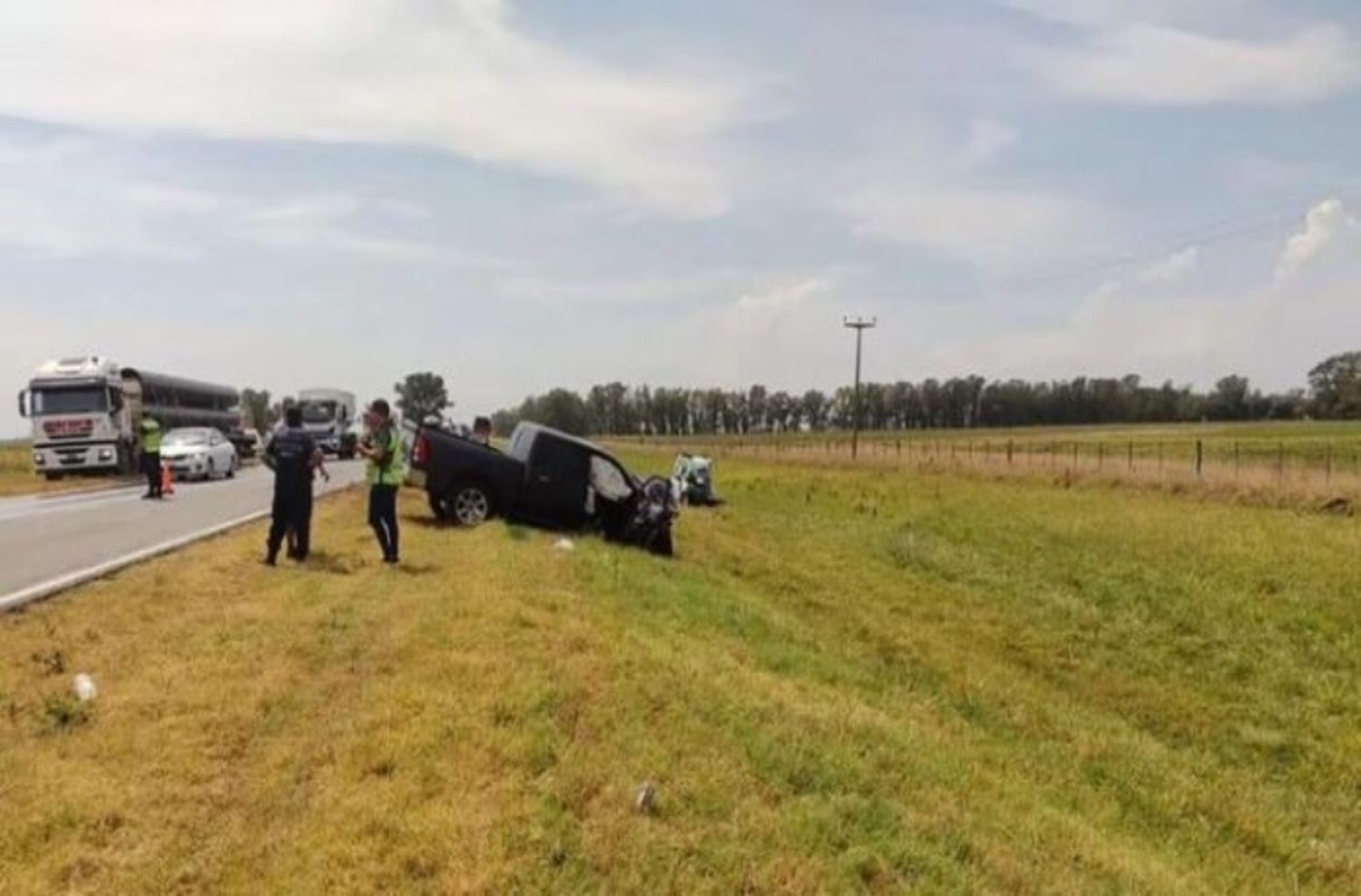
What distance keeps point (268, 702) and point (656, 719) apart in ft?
7.40

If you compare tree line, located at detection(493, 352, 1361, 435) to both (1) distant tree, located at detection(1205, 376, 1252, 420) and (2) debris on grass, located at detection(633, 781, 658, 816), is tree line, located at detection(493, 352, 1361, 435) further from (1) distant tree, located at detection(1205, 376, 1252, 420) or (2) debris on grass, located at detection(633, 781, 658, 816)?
(2) debris on grass, located at detection(633, 781, 658, 816)

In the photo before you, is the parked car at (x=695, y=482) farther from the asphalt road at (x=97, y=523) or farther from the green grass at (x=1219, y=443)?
the green grass at (x=1219, y=443)

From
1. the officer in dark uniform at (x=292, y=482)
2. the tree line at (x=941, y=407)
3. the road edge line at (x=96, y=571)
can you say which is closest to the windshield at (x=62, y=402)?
the road edge line at (x=96, y=571)

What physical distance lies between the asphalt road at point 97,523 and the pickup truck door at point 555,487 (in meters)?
4.48

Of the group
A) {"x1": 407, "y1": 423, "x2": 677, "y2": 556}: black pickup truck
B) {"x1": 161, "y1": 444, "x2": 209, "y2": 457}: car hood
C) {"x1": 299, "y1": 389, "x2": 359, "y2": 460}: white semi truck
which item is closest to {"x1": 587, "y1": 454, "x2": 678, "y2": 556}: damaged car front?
{"x1": 407, "y1": 423, "x2": 677, "y2": 556}: black pickup truck

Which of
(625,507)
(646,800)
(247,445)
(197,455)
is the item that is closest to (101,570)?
(625,507)

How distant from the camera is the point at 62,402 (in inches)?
1375

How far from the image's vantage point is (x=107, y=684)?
25.0 ft

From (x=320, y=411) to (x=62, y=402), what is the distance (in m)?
15.9

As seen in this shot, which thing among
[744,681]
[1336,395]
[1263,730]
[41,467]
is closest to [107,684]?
[744,681]

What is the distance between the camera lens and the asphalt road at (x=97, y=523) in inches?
518

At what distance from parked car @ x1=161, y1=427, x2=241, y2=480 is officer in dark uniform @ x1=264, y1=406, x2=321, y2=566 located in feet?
65.0

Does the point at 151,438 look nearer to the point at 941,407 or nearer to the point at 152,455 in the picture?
the point at 152,455

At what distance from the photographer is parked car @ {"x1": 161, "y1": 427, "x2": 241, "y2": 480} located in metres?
32.6
